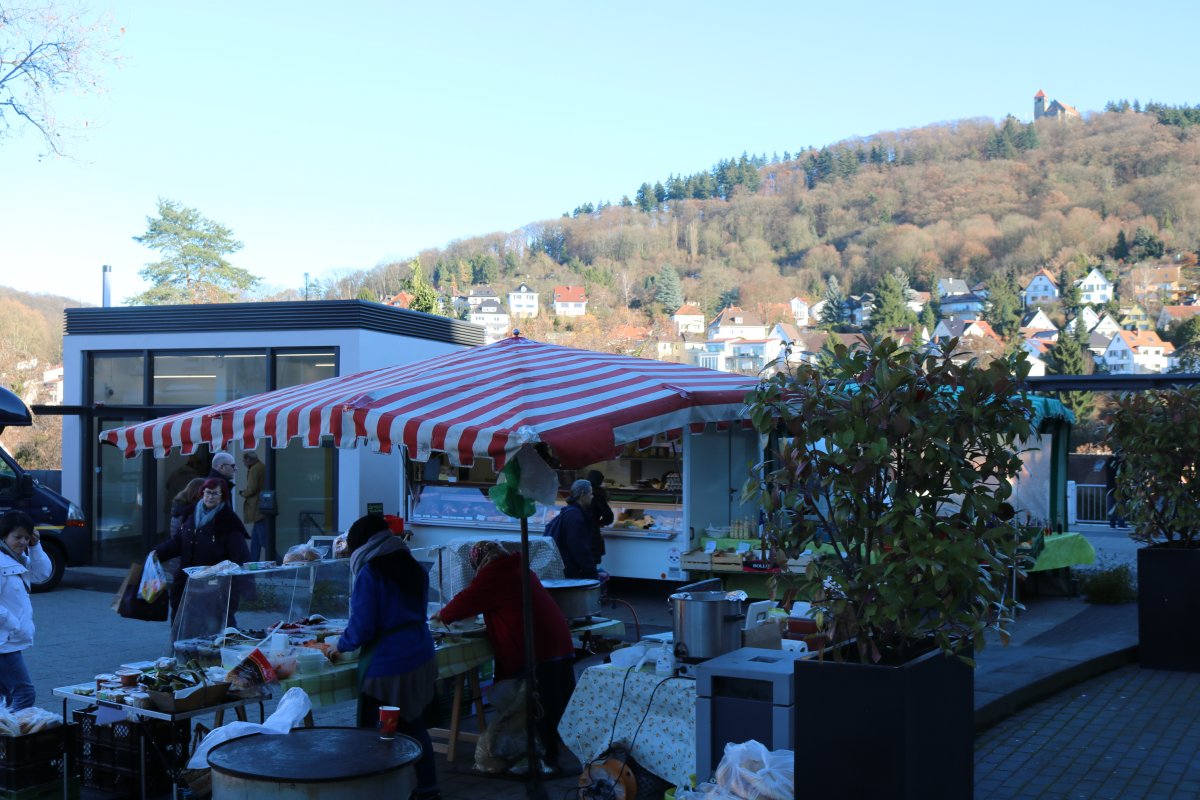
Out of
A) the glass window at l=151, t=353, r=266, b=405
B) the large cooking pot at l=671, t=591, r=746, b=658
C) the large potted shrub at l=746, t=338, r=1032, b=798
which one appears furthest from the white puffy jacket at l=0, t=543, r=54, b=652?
the glass window at l=151, t=353, r=266, b=405

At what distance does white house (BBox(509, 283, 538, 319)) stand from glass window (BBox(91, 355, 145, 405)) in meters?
117

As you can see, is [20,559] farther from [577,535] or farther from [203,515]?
[577,535]

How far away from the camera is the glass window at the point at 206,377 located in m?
16.5

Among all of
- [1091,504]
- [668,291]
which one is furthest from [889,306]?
[1091,504]

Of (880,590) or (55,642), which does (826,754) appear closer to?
(880,590)

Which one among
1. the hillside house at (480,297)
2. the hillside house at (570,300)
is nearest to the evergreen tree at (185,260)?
the hillside house at (570,300)

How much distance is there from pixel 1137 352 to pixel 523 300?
7264cm

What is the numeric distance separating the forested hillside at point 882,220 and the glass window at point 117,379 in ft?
392

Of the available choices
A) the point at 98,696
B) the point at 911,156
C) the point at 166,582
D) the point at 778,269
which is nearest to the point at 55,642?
the point at 166,582

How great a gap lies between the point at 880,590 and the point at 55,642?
9.72 m

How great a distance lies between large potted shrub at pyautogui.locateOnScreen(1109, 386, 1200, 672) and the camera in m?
9.24

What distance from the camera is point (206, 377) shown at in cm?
1681

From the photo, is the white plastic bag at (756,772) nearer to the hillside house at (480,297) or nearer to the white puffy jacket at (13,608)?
the white puffy jacket at (13,608)

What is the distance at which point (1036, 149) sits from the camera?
18400 centimetres
